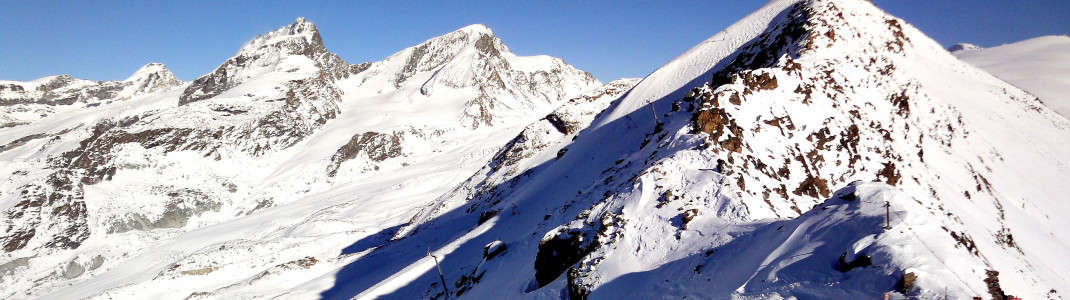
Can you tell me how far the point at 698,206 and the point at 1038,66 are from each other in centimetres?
9095

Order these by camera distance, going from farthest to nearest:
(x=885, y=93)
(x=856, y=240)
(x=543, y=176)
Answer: (x=543, y=176), (x=885, y=93), (x=856, y=240)

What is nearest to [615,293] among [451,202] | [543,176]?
[543,176]

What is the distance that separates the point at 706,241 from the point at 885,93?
70.8 ft

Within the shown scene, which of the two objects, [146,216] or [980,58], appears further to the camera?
[146,216]

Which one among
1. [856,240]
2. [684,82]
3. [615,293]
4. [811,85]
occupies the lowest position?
[615,293]

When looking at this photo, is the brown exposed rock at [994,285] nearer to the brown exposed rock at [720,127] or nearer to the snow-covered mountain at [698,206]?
the snow-covered mountain at [698,206]

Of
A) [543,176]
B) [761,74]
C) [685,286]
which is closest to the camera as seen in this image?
[685,286]

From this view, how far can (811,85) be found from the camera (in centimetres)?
2719

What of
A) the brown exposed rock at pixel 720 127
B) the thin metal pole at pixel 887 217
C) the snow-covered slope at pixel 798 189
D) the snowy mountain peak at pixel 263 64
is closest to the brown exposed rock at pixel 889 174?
the snow-covered slope at pixel 798 189

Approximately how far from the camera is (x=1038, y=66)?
7419 cm

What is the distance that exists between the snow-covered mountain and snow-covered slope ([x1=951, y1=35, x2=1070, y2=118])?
2921cm

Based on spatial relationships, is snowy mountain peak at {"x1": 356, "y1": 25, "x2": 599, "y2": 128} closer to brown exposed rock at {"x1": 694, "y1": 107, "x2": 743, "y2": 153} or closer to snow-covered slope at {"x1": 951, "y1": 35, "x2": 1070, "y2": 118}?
snow-covered slope at {"x1": 951, "y1": 35, "x2": 1070, "y2": 118}

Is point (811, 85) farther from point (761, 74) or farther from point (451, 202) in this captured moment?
point (451, 202)

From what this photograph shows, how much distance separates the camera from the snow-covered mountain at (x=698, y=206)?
39.6ft
